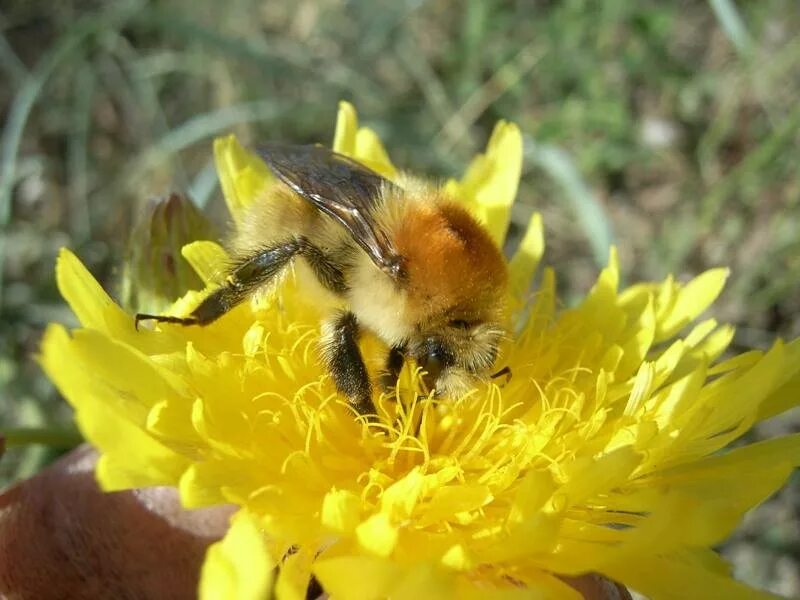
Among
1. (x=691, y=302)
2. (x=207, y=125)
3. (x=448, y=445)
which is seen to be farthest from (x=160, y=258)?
(x=691, y=302)

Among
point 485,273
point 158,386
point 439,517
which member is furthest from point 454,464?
point 158,386

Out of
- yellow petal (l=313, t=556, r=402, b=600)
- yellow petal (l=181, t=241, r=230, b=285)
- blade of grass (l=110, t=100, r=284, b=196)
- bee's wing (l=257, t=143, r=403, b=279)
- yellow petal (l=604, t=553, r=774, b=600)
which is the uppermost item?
blade of grass (l=110, t=100, r=284, b=196)

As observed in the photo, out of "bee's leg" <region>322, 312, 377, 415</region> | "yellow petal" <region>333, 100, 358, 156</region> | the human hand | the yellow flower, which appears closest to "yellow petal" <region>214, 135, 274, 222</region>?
the yellow flower

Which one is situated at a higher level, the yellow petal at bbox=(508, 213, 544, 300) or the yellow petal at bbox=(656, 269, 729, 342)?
the yellow petal at bbox=(508, 213, 544, 300)

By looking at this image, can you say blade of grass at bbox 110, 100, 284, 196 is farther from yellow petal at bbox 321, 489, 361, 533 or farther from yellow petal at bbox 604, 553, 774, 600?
yellow petal at bbox 604, 553, 774, 600

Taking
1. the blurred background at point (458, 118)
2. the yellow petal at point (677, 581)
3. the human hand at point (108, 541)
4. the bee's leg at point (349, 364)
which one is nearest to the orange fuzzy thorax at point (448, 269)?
the bee's leg at point (349, 364)

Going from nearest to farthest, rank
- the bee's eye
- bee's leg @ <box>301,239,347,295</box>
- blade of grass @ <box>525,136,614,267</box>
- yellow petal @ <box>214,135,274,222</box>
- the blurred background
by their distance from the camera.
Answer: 1. the bee's eye
2. bee's leg @ <box>301,239,347,295</box>
3. yellow petal @ <box>214,135,274,222</box>
4. blade of grass @ <box>525,136,614,267</box>
5. the blurred background

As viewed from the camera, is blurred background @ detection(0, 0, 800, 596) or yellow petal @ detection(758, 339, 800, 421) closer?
→ yellow petal @ detection(758, 339, 800, 421)
